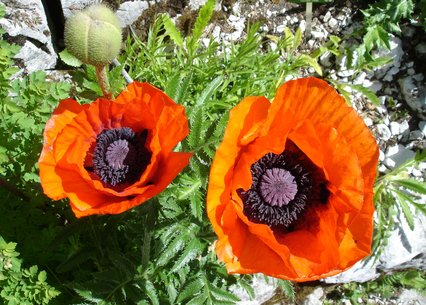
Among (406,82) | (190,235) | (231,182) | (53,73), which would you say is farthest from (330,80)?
(231,182)

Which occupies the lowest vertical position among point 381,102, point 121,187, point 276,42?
point 381,102

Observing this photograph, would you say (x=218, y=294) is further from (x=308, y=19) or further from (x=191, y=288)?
(x=308, y=19)

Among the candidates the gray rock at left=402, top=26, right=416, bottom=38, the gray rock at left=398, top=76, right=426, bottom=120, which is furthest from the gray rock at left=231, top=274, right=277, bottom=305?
the gray rock at left=402, top=26, right=416, bottom=38

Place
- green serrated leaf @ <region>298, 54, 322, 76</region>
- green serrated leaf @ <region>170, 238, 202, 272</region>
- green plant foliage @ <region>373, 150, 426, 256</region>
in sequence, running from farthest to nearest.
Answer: green serrated leaf @ <region>298, 54, 322, 76</region> < green plant foliage @ <region>373, 150, 426, 256</region> < green serrated leaf @ <region>170, 238, 202, 272</region>

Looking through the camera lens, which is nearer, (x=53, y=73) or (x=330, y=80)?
(x=53, y=73)

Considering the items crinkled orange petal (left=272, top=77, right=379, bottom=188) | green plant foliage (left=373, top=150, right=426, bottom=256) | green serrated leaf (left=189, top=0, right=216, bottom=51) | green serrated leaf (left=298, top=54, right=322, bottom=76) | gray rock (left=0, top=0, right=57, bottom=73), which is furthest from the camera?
green serrated leaf (left=298, top=54, right=322, bottom=76)

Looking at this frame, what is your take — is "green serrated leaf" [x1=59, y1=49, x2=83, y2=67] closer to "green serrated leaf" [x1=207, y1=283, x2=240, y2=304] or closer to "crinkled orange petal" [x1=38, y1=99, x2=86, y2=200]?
"crinkled orange petal" [x1=38, y1=99, x2=86, y2=200]

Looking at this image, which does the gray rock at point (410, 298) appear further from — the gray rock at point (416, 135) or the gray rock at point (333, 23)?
the gray rock at point (333, 23)

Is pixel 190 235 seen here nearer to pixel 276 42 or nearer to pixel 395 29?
pixel 276 42
